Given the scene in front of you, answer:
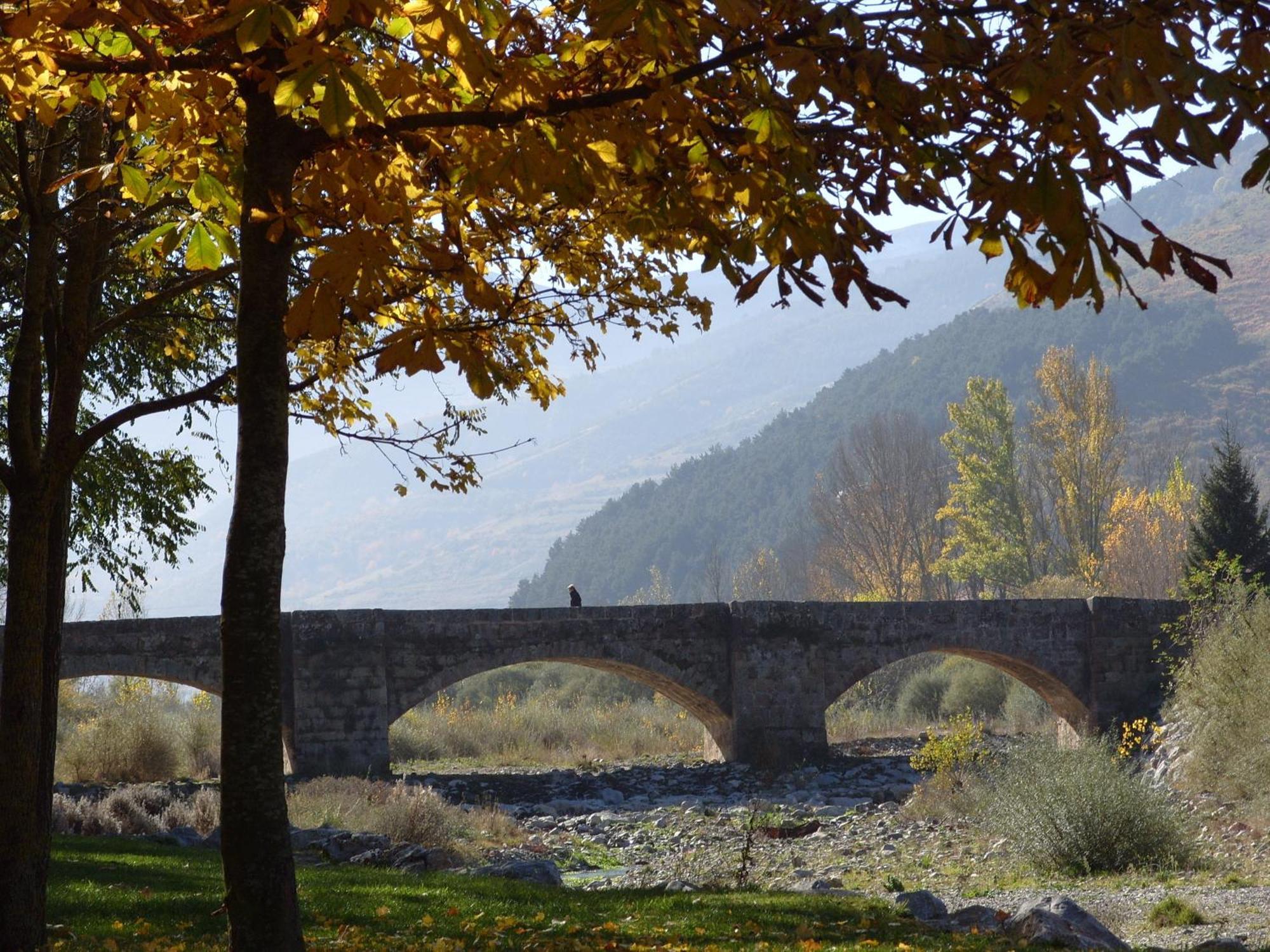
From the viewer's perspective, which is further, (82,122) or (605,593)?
(605,593)

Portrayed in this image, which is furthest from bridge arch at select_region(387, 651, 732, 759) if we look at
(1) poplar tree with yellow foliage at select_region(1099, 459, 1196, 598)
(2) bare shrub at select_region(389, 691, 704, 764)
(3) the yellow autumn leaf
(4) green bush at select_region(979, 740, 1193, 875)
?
(3) the yellow autumn leaf

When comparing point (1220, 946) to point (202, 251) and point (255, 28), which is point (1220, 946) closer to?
point (202, 251)

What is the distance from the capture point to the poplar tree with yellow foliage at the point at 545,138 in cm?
304

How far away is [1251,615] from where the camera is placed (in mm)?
17016

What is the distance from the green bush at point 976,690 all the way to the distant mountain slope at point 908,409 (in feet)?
177

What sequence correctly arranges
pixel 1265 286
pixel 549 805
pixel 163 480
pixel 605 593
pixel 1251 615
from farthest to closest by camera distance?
pixel 1265 286 → pixel 605 593 → pixel 549 805 → pixel 1251 615 → pixel 163 480

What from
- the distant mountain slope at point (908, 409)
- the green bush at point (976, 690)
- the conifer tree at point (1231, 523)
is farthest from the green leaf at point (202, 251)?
the distant mountain slope at point (908, 409)

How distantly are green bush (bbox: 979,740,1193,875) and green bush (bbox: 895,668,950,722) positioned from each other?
1854 cm

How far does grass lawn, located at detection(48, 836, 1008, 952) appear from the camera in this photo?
5938mm

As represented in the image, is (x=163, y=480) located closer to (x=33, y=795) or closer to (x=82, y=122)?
(x=82, y=122)

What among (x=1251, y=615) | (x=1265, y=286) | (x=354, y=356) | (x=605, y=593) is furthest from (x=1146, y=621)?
(x=1265, y=286)

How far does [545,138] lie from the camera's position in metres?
3.74

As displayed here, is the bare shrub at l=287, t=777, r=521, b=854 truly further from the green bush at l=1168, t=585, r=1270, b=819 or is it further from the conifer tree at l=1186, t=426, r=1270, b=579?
the conifer tree at l=1186, t=426, r=1270, b=579

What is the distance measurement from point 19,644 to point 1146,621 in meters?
22.7
